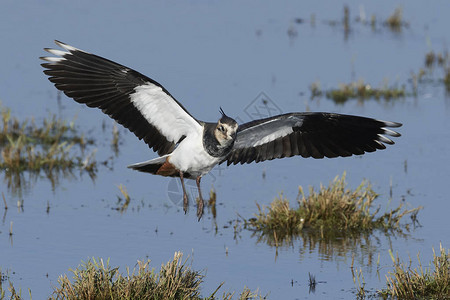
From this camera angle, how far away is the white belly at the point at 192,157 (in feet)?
27.5

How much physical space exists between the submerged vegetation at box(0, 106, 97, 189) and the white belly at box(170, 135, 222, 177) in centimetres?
288

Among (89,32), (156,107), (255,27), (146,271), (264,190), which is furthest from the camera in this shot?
(255,27)

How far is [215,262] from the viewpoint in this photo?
8.81 metres

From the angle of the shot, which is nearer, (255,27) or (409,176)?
(409,176)

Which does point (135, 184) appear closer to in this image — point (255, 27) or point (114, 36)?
point (114, 36)

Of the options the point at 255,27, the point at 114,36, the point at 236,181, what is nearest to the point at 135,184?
the point at 236,181

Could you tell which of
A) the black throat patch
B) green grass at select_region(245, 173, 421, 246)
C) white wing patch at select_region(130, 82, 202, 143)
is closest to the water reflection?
green grass at select_region(245, 173, 421, 246)

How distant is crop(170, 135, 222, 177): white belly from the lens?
8.37 meters

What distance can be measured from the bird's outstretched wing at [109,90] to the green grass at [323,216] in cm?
160

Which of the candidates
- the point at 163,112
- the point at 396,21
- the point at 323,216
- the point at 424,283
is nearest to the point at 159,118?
the point at 163,112

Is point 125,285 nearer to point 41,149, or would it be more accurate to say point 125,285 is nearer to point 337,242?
point 337,242

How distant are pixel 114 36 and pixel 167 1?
3.87 metres

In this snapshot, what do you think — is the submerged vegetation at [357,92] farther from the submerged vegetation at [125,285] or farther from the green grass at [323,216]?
the submerged vegetation at [125,285]

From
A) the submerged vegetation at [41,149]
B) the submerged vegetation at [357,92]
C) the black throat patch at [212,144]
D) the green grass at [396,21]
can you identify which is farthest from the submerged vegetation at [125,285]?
the green grass at [396,21]
